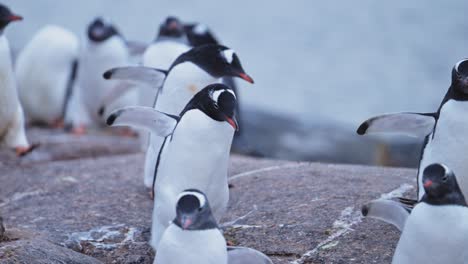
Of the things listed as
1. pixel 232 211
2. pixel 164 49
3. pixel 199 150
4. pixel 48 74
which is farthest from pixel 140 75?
pixel 48 74

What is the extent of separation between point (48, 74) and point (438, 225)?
4.88m

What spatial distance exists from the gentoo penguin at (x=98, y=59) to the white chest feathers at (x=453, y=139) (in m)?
3.91

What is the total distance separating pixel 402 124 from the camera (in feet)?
13.1

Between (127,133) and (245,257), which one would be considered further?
(127,133)

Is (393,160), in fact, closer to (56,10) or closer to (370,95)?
(370,95)

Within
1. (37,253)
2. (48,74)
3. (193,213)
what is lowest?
(48,74)

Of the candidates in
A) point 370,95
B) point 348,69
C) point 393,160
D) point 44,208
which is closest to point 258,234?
point 44,208

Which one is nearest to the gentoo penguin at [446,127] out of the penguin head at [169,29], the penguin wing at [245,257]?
the penguin wing at [245,257]

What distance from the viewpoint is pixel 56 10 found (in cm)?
2080

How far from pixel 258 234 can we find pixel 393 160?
5.14 metres

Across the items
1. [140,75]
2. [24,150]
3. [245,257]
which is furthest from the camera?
[24,150]

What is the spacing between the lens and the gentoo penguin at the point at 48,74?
7.46 meters

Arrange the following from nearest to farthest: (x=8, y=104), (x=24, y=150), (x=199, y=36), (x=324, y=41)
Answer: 1. (x=8, y=104)
2. (x=24, y=150)
3. (x=199, y=36)
4. (x=324, y=41)

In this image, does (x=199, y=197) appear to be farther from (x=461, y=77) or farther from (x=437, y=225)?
(x=461, y=77)
